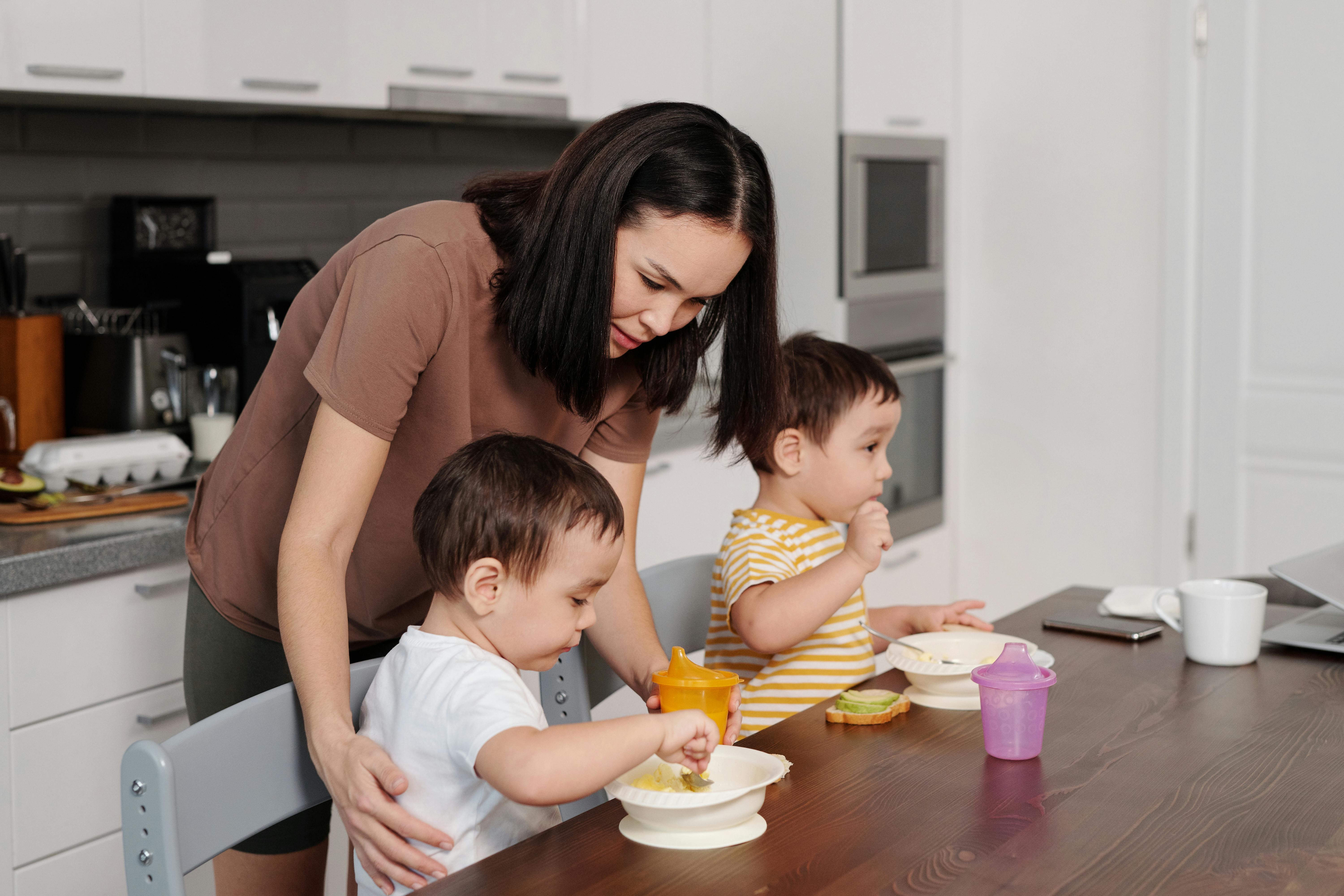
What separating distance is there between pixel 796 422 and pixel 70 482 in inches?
45.7

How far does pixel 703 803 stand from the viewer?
926 millimetres

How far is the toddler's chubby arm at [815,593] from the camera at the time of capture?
1352mm

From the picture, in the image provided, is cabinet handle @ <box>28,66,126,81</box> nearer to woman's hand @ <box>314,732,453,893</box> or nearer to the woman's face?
the woman's face

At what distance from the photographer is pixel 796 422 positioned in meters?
1.57

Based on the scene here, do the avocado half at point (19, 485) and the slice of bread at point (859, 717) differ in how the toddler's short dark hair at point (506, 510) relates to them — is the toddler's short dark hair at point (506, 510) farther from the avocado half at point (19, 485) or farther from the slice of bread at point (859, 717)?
the avocado half at point (19, 485)

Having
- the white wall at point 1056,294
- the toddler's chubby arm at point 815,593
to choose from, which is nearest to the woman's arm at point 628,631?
the toddler's chubby arm at point 815,593

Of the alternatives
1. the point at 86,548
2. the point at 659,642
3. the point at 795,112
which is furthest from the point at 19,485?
the point at 795,112

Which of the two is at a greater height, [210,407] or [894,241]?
[894,241]

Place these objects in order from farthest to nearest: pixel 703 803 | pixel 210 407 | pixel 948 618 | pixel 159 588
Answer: pixel 210 407
pixel 159 588
pixel 948 618
pixel 703 803

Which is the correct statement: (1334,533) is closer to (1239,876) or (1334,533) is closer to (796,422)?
(796,422)

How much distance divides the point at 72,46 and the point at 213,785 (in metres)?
1.48

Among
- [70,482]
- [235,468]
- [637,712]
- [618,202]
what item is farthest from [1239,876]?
[637,712]

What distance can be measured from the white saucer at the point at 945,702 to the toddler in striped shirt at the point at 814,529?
186 mm

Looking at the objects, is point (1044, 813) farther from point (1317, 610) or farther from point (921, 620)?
point (1317, 610)
